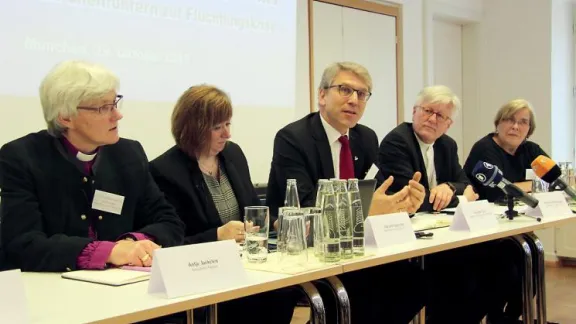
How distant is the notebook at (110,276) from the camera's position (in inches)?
57.3

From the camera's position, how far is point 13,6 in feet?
9.46

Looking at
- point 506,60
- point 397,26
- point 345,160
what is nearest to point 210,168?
point 345,160

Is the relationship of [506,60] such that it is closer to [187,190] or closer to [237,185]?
[237,185]

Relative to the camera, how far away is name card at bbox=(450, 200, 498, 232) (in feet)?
7.59

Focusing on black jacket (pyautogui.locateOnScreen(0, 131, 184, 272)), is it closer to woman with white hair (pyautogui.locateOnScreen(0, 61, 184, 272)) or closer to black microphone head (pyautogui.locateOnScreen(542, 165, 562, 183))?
woman with white hair (pyautogui.locateOnScreen(0, 61, 184, 272))

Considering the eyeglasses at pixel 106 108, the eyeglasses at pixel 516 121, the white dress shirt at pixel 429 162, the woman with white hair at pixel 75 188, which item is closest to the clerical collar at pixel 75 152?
the woman with white hair at pixel 75 188

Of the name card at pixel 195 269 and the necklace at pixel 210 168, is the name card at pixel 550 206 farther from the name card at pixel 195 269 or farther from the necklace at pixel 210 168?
the name card at pixel 195 269

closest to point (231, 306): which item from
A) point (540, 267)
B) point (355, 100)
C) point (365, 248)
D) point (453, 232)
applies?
point (365, 248)

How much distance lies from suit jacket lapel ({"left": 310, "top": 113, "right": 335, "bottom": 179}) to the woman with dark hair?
0.31 metres

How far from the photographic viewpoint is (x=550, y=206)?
2.76 meters

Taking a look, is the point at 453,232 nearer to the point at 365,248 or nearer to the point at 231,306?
the point at 365,248

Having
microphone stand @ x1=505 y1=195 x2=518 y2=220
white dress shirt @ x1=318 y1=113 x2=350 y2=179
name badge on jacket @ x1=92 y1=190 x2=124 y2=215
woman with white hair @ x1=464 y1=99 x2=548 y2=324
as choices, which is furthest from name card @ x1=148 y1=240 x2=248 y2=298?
woman with white hair @ x1=464 y1=99 x2=548 y2=324

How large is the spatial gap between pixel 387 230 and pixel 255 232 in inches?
18.6

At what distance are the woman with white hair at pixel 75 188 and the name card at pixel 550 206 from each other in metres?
1.56
